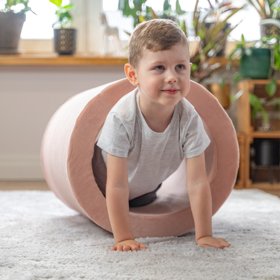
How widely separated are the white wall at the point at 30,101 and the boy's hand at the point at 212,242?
1792 millimetres

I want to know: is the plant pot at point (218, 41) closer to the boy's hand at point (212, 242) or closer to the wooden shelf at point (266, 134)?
the wooden shelf at point (266, 134)

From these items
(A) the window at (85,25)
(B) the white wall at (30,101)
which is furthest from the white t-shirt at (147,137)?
(A) the window at (85,25)

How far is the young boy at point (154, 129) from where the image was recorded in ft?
4.60

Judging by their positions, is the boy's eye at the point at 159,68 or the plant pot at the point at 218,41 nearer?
the boy's eye at the point at 159,68

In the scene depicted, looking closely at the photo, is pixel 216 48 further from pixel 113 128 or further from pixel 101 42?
pixel 113 128

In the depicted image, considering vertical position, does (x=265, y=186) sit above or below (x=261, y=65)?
below

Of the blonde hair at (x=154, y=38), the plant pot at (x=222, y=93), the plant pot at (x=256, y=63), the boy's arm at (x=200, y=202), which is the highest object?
the blonde hair at (x=154, y=38)

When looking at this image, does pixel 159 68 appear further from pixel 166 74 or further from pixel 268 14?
pixel 268 14

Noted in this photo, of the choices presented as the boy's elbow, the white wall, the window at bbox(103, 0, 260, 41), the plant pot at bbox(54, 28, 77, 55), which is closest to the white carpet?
the boy's elbow

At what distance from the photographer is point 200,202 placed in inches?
58.8

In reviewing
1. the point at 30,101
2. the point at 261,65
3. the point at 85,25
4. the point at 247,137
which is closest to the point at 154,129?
the point at 247,137

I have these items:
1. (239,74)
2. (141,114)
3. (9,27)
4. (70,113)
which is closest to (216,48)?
(239,74)

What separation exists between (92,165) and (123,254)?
44 cm

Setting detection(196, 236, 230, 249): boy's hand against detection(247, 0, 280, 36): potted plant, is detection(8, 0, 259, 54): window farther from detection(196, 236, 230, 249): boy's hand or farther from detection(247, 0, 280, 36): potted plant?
detection(196, 236, 230, 249): boy's hand
